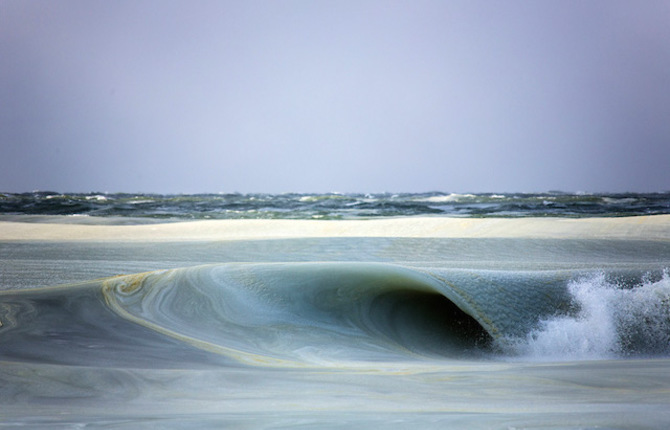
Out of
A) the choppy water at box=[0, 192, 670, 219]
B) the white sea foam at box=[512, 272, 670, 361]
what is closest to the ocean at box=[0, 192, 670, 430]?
the white sea foam at box=[512, 272, 670, 361]

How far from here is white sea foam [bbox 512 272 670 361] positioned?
1.67 m

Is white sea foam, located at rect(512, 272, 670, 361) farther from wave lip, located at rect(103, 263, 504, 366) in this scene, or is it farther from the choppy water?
the choppy water

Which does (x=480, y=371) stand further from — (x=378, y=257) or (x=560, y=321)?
(x=378, y=257)

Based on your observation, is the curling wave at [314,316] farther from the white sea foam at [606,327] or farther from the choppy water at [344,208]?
the choppy water at [344,208]

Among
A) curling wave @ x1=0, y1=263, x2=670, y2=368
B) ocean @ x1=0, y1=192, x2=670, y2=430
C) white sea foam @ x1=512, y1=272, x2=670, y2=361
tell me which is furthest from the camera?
white sea foam @ x1=512, y1=272, x2=670, y2=361

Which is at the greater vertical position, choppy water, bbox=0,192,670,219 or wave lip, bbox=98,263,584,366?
choppy water, bbox=0,192,670,219

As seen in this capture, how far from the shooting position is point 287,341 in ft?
4.93

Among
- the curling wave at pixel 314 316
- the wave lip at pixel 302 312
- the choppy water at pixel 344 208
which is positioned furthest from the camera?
the choppy water at pixel 344 208

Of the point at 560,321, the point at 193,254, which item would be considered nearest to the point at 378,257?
the point at 193,254

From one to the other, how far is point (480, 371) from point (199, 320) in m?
0.75

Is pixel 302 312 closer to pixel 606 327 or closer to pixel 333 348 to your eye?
pixel 333 348

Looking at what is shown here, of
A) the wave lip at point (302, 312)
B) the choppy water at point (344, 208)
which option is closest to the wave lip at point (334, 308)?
the wave lip at point (302, 312)

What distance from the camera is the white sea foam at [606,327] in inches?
65.6

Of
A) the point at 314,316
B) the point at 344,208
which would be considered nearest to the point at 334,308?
the point at 314,316
